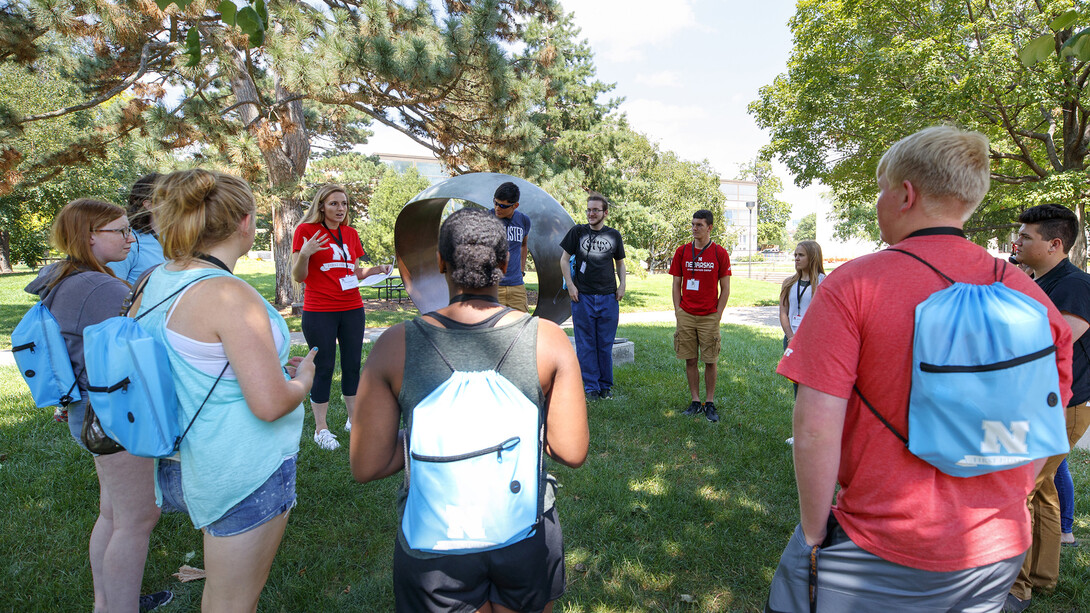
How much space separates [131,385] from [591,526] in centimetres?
256

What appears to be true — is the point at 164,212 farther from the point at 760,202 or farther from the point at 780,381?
the point at 760,202

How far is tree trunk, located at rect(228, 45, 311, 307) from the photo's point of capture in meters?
9.87

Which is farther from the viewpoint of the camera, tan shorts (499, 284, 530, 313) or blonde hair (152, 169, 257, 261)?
tan shorts (499, 284, 530, 313)

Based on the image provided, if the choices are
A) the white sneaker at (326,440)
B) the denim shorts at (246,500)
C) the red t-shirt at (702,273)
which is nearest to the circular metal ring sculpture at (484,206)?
the red t-shirt at (702,273)

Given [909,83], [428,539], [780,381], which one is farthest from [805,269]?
[909,83]

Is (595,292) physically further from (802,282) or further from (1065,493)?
(1065,493)

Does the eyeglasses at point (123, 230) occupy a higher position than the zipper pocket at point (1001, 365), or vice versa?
the eyeglasses at point (123, 230)

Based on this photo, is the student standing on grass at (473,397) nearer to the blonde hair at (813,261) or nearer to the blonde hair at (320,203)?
the blonde hair at (320,203)

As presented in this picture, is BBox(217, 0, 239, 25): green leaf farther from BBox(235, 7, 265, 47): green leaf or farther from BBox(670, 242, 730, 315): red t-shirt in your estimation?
BBox(670, 242, 730, 315): red t-shirt

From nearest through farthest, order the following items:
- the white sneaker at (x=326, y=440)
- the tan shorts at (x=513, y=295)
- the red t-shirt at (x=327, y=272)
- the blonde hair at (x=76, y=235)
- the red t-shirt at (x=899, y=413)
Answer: the red t-shirt at (x=899, y=413) → the blonde hair at (x=76, y=235) → the red t-shirt at (x=327, y=272) → the white sneaker at (x=326, y=440) → the tan shorts at (x=513, y=295)

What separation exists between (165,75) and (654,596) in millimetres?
10771

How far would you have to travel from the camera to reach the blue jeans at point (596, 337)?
5.86 metres

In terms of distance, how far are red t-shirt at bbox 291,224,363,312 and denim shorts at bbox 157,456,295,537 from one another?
92.5 inches

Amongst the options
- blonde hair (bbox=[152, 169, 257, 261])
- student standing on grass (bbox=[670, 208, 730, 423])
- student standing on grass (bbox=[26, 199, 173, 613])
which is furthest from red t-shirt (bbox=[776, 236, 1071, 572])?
student standing on grass (bbox=[670, 208, 730, 423])
